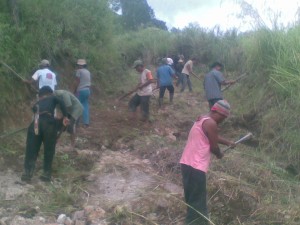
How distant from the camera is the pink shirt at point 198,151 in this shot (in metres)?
5.02

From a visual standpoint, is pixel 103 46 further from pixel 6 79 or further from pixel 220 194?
pixel 220 194

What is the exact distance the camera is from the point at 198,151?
16.5ft

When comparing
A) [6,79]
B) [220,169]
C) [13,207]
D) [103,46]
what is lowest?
[13,207]

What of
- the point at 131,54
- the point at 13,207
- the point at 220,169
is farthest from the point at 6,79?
the point at 131,54

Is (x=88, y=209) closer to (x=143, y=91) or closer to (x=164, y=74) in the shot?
(x=143, y=91)

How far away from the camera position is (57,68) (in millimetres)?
10953

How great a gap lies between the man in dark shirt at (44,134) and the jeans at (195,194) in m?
2.20

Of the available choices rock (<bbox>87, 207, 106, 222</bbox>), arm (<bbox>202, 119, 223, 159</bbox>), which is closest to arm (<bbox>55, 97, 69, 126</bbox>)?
rock (<bbox>87, 207, 106, 222</bbox>)

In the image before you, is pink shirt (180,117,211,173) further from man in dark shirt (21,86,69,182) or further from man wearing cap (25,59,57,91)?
man wearing cap (25,59,57,91)

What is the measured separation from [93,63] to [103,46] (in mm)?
846

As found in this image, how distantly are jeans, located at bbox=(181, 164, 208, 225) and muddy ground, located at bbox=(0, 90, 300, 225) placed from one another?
405 mm

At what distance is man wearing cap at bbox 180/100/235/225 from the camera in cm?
502

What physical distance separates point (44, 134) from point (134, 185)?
135 cm

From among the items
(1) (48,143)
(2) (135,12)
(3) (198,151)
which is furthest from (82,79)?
(2) (135,12)
